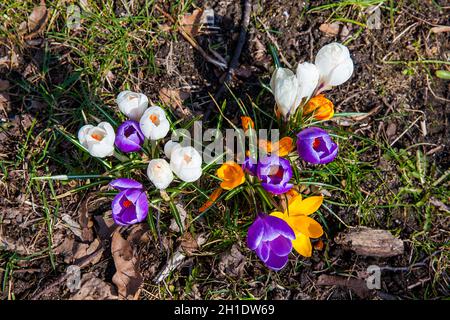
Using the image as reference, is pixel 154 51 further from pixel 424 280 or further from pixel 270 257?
pixel 424 280

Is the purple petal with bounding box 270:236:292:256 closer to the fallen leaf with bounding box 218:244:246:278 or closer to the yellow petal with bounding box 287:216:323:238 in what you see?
the yellow petal with bounding box 287:216:323:238

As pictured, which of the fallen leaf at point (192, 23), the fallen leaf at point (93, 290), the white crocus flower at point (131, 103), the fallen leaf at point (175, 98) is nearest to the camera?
the white crocus flower at point (131, 103)

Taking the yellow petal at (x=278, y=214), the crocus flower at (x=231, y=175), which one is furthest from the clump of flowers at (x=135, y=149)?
the yellow petal at (x=278, y=214)

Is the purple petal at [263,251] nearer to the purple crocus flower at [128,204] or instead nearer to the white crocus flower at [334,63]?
the purple crocus flower at [128,204]

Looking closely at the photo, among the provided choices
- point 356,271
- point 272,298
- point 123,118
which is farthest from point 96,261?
point 356,271

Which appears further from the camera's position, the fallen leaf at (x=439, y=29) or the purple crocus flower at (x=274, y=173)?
the fallen leaf at (x=439, y=29)

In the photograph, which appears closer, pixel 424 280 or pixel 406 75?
pixel 424 280

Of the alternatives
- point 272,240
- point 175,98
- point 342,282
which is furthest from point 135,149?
point 342,282
